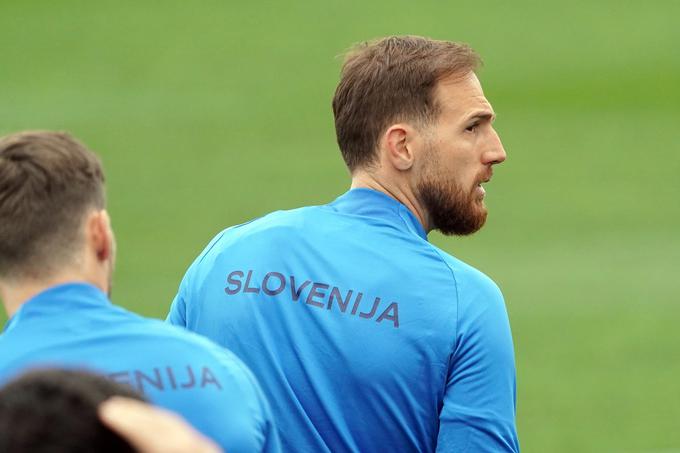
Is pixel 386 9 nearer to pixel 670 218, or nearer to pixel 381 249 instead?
pixel 670 218

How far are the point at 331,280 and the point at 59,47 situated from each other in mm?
14569

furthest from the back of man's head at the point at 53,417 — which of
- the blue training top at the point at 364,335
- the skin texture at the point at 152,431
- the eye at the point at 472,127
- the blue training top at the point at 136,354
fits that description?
the eye at the point at 472,127

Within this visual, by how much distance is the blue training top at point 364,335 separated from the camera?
9.95 ft

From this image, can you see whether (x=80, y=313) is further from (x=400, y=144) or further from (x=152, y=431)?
(x=400, y=144)

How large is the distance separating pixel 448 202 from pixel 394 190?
0.49 feet

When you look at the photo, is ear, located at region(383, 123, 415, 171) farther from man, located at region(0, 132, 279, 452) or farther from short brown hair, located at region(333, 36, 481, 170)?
man, located at region(0, 132, 279, 452)

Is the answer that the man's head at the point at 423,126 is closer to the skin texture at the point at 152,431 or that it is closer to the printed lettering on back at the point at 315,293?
the printed lettering on back at the point at 315,293

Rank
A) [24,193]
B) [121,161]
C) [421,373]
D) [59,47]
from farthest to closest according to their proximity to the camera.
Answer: [59,47], [121,161], [421,373], [24,193]

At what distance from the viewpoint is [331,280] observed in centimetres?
314

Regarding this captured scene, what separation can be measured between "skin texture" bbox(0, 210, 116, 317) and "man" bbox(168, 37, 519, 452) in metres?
0.70

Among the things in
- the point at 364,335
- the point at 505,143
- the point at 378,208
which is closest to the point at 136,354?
the point at 364,335

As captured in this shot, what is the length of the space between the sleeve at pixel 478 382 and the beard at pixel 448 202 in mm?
373

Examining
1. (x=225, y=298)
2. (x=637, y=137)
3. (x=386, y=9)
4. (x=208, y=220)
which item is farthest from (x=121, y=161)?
(x=225, y=298)

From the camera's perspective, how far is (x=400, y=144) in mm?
3361
